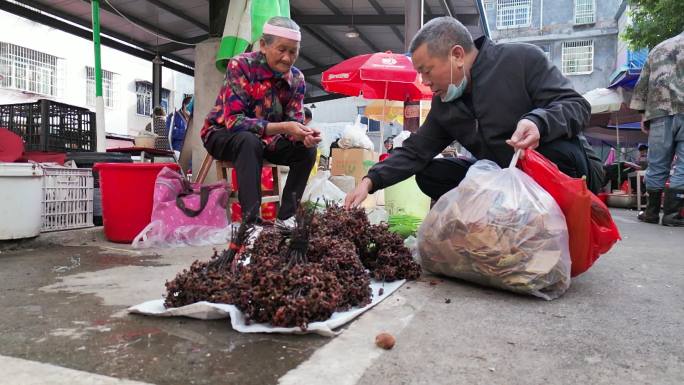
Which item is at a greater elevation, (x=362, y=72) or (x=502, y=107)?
(x=362, y=72)

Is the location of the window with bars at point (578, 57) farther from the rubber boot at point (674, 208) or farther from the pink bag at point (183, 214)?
the pink bag at point (183, 214)

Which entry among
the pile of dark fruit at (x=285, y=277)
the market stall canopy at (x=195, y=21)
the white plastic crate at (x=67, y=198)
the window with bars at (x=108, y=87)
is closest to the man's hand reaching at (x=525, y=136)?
the pile of dark fruit at (x=285, y=277)

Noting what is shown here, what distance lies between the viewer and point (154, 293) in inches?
69.7

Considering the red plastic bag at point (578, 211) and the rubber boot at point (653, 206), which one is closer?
the red plastic bag at point (578, 211)

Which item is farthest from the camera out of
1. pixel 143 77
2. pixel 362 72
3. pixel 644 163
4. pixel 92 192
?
pixel 143 77

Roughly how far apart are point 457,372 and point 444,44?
1.51 meters

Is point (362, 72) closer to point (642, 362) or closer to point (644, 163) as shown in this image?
point (642, 362)

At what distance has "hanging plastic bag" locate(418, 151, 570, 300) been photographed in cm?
177

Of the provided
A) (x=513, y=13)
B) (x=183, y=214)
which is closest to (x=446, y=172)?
(x=183, y=214)

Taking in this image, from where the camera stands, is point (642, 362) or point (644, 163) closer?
point (642, 362)

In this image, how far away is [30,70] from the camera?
16141 mm

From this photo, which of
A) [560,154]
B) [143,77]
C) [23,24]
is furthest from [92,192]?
[143,77]

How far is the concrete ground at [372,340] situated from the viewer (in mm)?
1077

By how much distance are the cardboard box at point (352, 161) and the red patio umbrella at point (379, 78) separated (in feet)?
3.53
